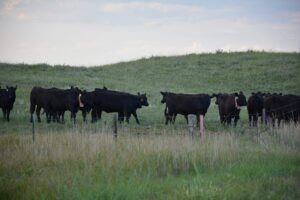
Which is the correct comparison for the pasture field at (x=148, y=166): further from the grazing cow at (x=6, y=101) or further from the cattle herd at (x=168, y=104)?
the cattle herd at (x=168, y=104)

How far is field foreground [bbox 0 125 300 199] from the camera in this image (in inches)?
414

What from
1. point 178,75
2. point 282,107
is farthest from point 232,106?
point 178,75

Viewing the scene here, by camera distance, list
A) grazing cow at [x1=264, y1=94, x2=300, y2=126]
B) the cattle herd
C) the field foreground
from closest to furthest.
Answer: the field foreground, grazing cow at [x1=264, y1=94, x2=300, y2=126], the cattle herd

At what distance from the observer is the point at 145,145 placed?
47.9 ft

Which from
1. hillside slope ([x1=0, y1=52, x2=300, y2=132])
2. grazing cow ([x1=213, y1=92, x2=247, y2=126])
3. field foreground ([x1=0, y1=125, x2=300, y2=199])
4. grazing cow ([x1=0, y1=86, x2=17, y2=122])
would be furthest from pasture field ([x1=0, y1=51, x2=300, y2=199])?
hillside slope ([x1=0, y1=52, x2=300, y2=132])

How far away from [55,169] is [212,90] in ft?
118

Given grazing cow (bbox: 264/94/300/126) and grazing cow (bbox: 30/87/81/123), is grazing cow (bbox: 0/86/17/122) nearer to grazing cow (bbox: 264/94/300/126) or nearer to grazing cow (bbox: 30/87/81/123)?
grazing cow (bbox: 30/87/81/123)

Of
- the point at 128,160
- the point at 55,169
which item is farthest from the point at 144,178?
the point at 55,169

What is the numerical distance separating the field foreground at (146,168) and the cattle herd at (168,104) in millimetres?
9109

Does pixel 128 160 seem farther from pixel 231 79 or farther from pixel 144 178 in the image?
pixel 231 79

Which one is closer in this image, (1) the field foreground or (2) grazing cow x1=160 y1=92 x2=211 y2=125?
(1) the field foreground

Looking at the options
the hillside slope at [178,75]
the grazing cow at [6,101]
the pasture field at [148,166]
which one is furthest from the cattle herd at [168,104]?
the hillside slope at [178,75]

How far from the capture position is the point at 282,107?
25.7 m

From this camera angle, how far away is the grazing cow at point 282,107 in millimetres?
25625
